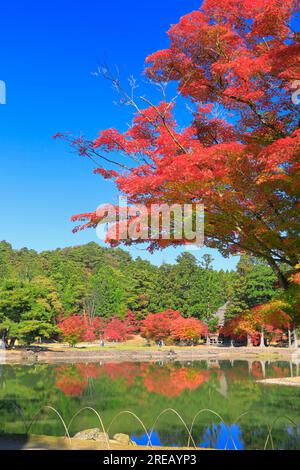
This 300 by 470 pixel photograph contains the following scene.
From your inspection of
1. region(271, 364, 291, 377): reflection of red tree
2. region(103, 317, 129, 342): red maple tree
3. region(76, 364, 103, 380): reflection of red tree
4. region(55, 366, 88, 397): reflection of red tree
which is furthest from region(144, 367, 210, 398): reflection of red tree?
region(103, 317, 129, 342): red maple tree

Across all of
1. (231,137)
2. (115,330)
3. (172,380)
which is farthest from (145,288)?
(231,137)

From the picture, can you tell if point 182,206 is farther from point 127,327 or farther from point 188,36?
point 127,327

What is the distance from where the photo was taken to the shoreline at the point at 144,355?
98.7ft

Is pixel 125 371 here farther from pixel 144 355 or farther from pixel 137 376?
pixel 144 355

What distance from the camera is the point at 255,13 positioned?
18.7ft

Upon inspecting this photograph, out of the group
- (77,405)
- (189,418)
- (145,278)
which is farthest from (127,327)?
(189,418)

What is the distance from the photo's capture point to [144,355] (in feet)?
108

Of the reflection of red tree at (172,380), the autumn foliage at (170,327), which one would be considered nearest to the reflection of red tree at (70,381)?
the reflection of red tree at (172,380)

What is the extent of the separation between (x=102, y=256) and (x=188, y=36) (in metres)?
57.4

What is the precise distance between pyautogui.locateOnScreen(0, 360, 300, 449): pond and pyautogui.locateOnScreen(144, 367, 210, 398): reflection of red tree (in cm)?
Result: 4

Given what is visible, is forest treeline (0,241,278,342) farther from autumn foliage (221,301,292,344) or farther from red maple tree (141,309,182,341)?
autumn foliage (221,301,292,344)

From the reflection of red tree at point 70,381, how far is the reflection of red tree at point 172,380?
111 inches

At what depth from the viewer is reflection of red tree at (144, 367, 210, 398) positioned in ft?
60.0
